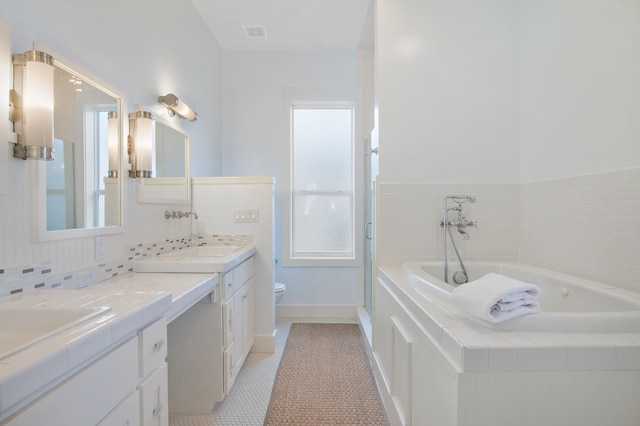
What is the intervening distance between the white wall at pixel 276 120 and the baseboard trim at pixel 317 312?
56mm

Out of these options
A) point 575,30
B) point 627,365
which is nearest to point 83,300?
point 627,365

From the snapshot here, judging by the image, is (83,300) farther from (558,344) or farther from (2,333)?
(558,344)

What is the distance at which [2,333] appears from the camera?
32.5 inches

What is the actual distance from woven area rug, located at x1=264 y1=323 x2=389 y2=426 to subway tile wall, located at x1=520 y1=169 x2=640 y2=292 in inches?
51.6

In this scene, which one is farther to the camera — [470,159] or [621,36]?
[470,159]

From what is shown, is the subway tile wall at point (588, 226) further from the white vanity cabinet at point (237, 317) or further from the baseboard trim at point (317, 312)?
the white vanity cabinet at point (237, 317)

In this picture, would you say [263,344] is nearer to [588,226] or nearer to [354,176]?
[354,176]

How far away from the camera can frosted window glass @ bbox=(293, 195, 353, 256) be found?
328 centimetres

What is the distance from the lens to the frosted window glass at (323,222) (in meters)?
3.28

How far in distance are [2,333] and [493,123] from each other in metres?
2.54

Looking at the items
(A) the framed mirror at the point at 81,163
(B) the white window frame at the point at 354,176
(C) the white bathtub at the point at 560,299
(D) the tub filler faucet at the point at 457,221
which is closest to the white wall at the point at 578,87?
(D) the tub filler faucet at the point at 457,221

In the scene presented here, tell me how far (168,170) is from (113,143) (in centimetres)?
61

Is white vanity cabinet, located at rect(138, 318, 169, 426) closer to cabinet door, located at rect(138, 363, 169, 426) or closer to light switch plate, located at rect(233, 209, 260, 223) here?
cabinet door, located at rect(138, 363, 169, 426)

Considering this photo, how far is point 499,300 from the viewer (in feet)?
3.07
